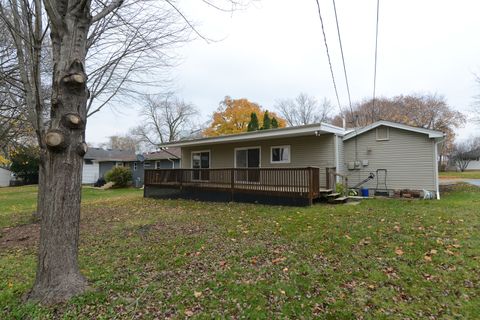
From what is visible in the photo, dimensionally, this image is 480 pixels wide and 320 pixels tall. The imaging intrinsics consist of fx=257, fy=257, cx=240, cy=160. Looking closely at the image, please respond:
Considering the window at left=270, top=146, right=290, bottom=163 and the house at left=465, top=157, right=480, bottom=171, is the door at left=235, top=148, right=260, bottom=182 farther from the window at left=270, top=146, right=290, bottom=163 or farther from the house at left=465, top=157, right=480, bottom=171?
the house at left=465, top=157, right=480, bottom=171

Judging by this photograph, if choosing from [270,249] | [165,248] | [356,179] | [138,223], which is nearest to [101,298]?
[165,248]

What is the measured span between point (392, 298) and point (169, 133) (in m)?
36.3

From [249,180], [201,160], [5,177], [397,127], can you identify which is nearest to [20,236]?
[249,180]

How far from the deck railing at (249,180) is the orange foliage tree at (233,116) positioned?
16301mm

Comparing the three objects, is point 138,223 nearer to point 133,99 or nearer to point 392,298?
point 133,99

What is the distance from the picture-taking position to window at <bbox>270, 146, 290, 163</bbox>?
12.0 metres

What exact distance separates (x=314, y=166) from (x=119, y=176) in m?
16.2

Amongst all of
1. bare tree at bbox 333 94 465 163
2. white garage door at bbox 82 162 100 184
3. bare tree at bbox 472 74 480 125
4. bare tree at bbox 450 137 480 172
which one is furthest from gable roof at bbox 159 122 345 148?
bare tree at bbox 450 137 480 172

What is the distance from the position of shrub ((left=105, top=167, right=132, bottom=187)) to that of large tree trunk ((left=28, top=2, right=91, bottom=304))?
62.5 feet

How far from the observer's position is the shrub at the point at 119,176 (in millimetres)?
20656

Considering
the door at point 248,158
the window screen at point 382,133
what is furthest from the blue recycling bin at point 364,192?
the door at point 248,158

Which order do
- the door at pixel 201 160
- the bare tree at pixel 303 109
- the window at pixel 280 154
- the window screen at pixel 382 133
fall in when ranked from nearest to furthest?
the window screen at pixel 382 133, the window at pixel 280 154, the door at pixel 201 160, the bare tree at pixel 303 109

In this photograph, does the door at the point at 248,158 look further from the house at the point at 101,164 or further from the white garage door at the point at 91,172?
the white garage door at the point at 91,172

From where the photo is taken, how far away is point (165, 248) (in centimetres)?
492
